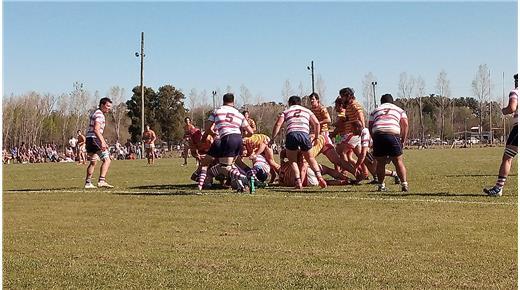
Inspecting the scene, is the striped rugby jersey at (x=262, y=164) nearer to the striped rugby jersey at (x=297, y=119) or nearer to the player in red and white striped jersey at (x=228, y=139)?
the striped rugby jersey at (x=297, y=119)

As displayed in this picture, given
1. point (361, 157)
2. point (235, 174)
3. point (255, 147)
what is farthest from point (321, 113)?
point (235, 174)

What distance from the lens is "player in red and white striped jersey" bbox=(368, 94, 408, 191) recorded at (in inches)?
493

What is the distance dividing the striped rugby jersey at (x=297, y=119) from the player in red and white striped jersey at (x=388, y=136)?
1.22 metres

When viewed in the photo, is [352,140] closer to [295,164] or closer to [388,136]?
[295,164]

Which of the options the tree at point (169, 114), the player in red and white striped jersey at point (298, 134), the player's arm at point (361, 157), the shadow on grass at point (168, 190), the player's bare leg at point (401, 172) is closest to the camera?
the player's bare leg at point (401, 172)

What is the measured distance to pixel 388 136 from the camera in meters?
12.6

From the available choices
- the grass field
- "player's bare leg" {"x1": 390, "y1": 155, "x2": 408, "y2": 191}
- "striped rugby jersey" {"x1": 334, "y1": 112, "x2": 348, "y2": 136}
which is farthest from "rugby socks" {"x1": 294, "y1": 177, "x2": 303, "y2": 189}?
"striped rugby jersey" {"x1": 334, "y1": 112, "x2": 348, "y2": 136}

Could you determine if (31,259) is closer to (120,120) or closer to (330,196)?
(330,196)

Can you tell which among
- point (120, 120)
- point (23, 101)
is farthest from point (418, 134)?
point (23, 101)

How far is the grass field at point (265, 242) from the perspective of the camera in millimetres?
5523

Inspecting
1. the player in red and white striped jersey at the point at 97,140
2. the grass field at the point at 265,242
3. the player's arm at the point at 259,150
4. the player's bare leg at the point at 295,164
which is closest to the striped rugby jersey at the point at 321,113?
the player's arm at the point at 259,150

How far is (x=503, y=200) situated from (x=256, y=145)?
19.5ft

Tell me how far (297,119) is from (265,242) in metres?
6.58

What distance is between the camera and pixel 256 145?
15.4 m
